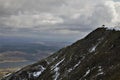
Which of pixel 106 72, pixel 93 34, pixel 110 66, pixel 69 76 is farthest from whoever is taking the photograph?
pixel 93 34

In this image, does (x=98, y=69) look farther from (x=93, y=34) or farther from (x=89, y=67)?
(x=93, y=34)

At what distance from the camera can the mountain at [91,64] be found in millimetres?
102188

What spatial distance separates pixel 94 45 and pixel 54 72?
1161 inches

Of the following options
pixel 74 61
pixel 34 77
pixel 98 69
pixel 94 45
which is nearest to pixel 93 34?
pixel 94 45

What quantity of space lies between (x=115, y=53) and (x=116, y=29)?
136 ft

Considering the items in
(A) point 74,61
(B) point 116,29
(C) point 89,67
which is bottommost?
(C) point 89,67

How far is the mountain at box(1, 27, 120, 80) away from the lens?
102188 mm

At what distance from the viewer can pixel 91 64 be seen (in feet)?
398

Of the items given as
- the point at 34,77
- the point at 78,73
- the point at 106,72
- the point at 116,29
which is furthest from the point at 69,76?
the point at 34,77

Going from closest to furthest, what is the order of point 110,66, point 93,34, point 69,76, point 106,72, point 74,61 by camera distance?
point 106,72 → point 110,66 → point 69,76 → point 74,61 → point 93,34

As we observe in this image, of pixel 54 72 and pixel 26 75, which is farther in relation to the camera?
pixel 26 75

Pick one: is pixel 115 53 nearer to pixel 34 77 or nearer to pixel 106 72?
pixel 106 72

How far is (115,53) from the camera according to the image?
114 m

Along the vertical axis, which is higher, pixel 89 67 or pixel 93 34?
pixel 93 34
